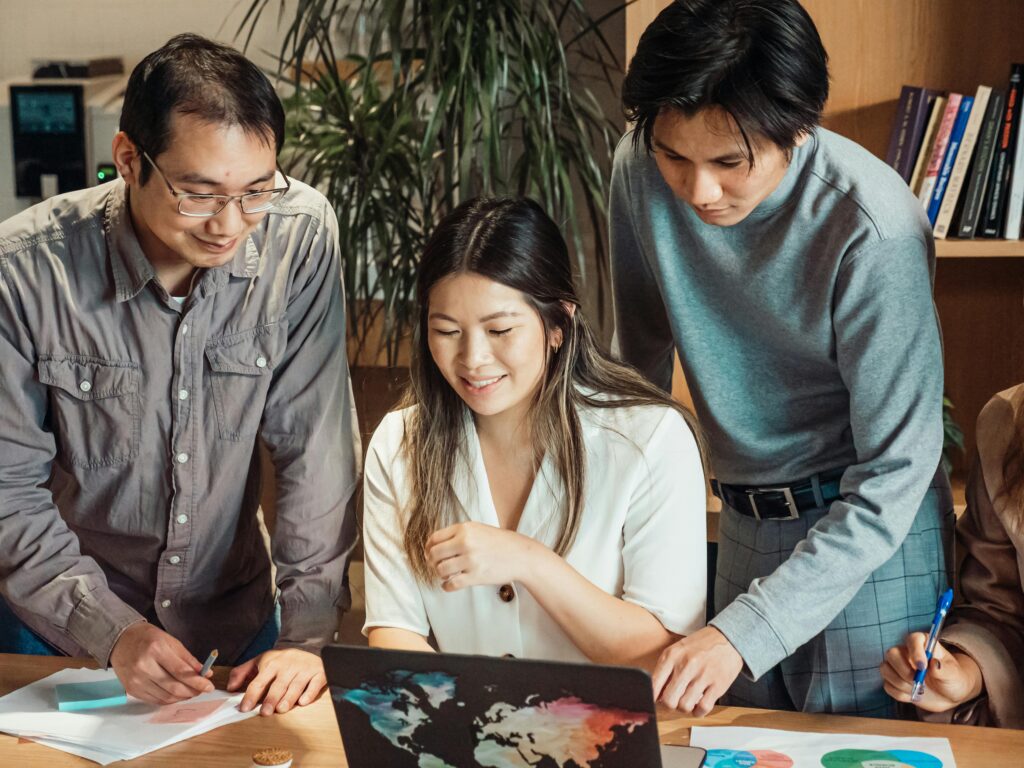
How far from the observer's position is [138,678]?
153 centimetres

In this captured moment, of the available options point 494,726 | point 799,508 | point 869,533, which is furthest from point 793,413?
point 494,726

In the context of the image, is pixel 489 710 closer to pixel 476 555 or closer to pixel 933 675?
pixel 476 555

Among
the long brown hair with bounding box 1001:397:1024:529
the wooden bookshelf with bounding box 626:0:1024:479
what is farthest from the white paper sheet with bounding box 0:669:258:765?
the wooden bookshelf with bounding box 626:0:1024:479

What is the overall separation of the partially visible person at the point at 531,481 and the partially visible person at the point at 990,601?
325 millimetres

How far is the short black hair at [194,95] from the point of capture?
1.52 meters

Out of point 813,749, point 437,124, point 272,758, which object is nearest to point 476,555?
point 272,758

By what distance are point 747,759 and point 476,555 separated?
40 centimetres

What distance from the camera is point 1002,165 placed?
7.57 feet

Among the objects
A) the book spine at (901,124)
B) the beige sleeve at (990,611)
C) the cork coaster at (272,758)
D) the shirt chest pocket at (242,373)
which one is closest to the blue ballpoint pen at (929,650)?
the beige sleeve at (990,611)

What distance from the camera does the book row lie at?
230 cm

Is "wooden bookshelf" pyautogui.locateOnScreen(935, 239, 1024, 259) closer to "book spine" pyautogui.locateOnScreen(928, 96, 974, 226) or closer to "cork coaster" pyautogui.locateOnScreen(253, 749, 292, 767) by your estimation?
"book spine" pyautogui.locateOnScreen(928, 96, 974, 226)

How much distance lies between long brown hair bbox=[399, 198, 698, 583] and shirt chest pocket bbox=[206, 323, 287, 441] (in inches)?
8.4

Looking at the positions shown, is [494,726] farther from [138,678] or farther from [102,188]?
[102,188]

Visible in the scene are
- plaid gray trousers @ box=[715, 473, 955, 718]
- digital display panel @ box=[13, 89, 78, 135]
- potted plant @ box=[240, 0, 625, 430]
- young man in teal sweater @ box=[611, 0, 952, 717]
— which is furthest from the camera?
digital display panel @ box=[13, 89, 78, 135]
